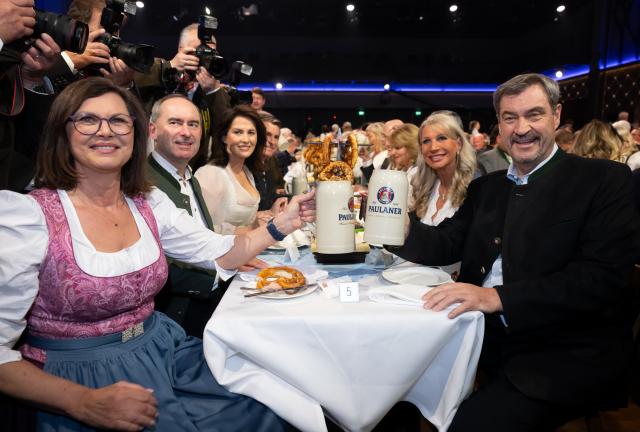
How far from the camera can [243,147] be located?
3.19 m

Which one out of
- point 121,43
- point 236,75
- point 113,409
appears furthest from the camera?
point 236,75

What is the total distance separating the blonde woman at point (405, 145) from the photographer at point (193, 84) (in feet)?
4.74

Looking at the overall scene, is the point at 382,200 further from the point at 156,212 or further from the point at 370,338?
the point at 156,212

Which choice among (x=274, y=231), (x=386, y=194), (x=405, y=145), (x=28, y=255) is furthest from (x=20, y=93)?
(x=405, y=145)

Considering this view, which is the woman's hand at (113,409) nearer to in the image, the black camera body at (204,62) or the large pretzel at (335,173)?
the large pretzel at (335,173)

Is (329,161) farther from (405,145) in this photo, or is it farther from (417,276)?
(405,145)

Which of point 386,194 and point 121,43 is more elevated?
point 121,43

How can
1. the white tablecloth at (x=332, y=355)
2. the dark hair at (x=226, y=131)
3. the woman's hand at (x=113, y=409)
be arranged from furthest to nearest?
1. the dark hair at (x=226, y=131)
2. the white tablecloth at (x=332, y=355)
3. the woman's hand at (x=113, y=409)

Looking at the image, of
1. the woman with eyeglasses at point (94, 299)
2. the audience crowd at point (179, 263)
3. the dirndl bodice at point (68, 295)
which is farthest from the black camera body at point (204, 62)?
the dirndl bodice at point (68, 295)

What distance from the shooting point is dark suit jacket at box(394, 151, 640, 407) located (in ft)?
4.62

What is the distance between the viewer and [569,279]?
1420 millimetres

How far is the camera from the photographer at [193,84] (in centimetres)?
287

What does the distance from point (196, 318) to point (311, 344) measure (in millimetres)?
1126

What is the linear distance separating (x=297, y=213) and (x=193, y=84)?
1.84 meters
